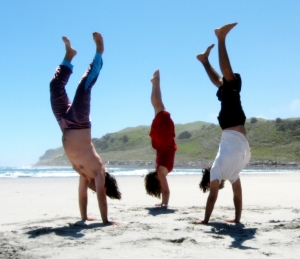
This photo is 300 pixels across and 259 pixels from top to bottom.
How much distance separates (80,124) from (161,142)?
2413 mm

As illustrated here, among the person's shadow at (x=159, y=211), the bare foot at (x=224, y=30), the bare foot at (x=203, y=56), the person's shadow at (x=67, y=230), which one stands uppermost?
the bare foot at (x=224, y=30)

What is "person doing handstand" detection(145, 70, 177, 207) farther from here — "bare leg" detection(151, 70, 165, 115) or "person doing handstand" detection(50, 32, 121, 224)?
"person doing handstand" detection(50, 32, 121, 224)

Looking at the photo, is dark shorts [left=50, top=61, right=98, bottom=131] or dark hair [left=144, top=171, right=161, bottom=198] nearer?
dark shorts [left=50, top=61, right=98, bottom=131]

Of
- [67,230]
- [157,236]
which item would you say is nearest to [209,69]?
[157,236]

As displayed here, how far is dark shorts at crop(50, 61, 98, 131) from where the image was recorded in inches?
199

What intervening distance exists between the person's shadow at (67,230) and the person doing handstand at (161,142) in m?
2.30

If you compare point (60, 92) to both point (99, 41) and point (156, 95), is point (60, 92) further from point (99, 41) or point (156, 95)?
point (156, 95)

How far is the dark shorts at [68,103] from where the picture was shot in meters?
5.05

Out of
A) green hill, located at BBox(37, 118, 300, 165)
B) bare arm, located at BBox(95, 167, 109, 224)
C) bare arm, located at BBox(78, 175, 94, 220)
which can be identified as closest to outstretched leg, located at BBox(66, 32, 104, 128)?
bare arm, located at BBox(95, 167, 109, 224)

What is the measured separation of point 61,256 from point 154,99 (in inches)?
169

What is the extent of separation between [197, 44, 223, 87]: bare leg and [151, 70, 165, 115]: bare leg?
5.49 ft

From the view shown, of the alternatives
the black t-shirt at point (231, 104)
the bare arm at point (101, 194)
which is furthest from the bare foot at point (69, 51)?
the black t-shirt at point (231, 104)

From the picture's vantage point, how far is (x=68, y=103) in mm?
5219

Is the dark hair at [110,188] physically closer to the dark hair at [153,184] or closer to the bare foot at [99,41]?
the bare foot at [99,41]
